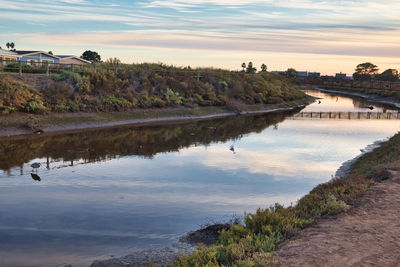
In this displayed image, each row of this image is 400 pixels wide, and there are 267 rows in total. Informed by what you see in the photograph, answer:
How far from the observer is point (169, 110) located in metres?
39.5

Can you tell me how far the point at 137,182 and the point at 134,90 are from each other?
23902 mm

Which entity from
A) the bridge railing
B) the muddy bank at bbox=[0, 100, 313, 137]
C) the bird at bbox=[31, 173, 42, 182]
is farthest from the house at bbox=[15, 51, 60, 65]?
the bird at bbox=[31, 173, 42, 182]

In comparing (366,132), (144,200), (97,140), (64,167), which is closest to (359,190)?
(144,200)

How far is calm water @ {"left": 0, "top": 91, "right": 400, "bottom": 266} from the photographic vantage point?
36.2ft

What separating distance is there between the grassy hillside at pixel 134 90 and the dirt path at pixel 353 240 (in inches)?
909

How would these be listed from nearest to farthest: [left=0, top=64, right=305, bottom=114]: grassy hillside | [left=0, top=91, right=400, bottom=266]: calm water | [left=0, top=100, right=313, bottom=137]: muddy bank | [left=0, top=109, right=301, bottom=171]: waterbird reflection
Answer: [left=0, top=91, right=400, bottom=266]: calm water, [left=0, top=109, right=301, bottom=171]: waterbird reflection, [left=0, top=100, right=313, bottom=137]: muddy bank, [left=0, top=64, right=305, bottom=114]: grassy hillside

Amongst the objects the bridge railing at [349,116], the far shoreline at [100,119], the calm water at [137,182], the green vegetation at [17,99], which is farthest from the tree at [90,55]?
the calm water at [137,182]

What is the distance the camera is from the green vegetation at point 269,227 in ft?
26.4

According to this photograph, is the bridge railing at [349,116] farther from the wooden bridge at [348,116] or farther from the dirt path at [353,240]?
the dirt path at [353,240]

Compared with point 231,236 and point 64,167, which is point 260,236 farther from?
point 64,167

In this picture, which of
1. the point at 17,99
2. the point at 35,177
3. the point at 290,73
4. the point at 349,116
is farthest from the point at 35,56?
the point at 290,73

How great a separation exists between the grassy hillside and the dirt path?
23100 mm

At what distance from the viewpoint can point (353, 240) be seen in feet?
28.8

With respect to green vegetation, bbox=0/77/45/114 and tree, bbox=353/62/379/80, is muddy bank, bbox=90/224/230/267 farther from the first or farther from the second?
tree, bbox=353/62/379/80
